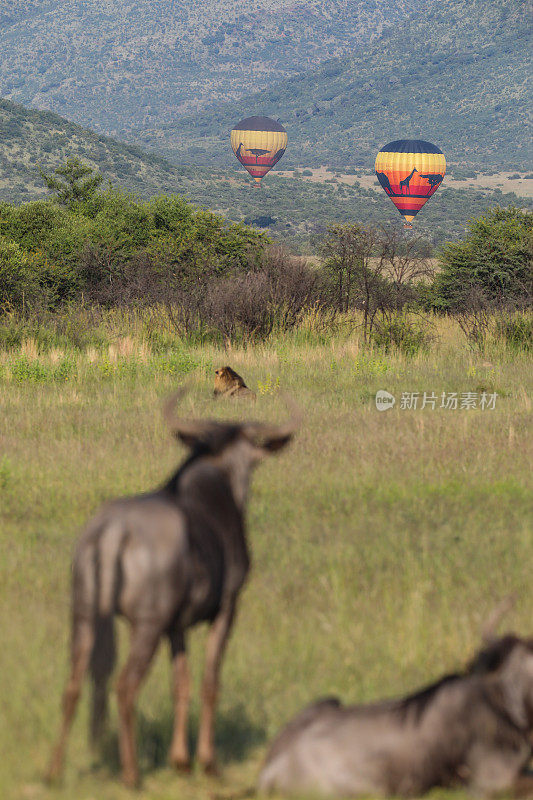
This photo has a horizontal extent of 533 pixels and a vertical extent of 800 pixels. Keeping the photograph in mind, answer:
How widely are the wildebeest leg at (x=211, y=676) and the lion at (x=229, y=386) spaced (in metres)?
9.19

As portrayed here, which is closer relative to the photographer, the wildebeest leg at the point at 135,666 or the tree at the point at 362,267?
the wildebeest leg at the point at 135,666

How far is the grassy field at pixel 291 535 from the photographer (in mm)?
4379

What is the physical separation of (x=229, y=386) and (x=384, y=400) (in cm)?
207

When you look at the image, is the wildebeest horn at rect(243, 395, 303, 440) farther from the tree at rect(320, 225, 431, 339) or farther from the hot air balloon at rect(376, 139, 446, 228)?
the hot air balloon at rect(376, 139, 446, 228)

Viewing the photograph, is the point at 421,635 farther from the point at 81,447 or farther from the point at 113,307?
the point at 113,307

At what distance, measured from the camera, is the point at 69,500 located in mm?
8273

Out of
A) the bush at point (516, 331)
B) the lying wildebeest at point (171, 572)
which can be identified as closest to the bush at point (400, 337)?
the bush at point (516, 331)

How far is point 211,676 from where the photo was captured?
361cm

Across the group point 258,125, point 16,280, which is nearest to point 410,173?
point 258,125

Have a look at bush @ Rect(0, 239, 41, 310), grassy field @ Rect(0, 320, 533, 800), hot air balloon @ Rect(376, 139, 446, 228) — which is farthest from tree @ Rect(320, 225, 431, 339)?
hot air balloon @ Rect(376, 139, 446, 228)

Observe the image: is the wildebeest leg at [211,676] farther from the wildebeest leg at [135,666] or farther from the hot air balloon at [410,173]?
the hot air balloon at [410,173]

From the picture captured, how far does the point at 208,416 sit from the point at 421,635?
6686 millimetres

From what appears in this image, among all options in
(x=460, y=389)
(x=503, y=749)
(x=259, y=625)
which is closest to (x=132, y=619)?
(x=503, y=749)

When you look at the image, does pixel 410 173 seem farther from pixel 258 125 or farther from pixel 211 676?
pixel 211 676
